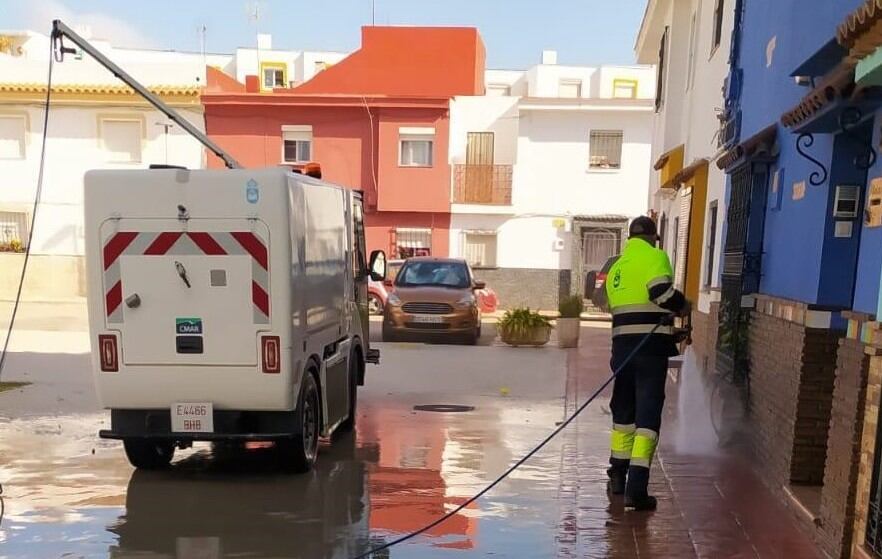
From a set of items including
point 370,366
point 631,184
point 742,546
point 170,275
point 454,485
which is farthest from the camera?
point 631,184

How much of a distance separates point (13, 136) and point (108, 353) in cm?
2274

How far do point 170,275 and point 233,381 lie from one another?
0.94m

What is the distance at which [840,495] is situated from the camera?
443 cm

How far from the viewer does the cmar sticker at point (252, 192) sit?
575 cm

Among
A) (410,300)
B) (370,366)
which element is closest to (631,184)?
(410,300)

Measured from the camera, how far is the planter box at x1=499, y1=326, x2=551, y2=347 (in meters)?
15.0

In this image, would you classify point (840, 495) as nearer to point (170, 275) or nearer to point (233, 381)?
point (233, 381)

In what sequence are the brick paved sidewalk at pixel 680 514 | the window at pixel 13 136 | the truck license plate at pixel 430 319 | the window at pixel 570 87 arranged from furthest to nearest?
the window at pixel 570 87
the window at pixel 13 136
the truck license plate at pixel 430 319
the brick paved sidewalk at pixel 680 514

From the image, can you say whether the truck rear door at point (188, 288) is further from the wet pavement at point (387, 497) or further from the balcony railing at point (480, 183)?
the balcony railing at point (480, 183)

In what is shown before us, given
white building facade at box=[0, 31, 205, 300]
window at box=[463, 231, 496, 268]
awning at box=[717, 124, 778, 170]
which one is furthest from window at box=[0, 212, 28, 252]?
awning at box=[717, 124, 778, 170]

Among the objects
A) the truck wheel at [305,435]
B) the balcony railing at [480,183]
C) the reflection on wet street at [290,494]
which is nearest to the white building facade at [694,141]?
the reflection on wet street at [290,494]

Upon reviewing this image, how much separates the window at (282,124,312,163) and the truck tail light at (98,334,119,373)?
1973 centimetres

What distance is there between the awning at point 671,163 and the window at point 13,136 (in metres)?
20.5

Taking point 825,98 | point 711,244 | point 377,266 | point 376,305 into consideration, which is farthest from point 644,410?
point 376,305
